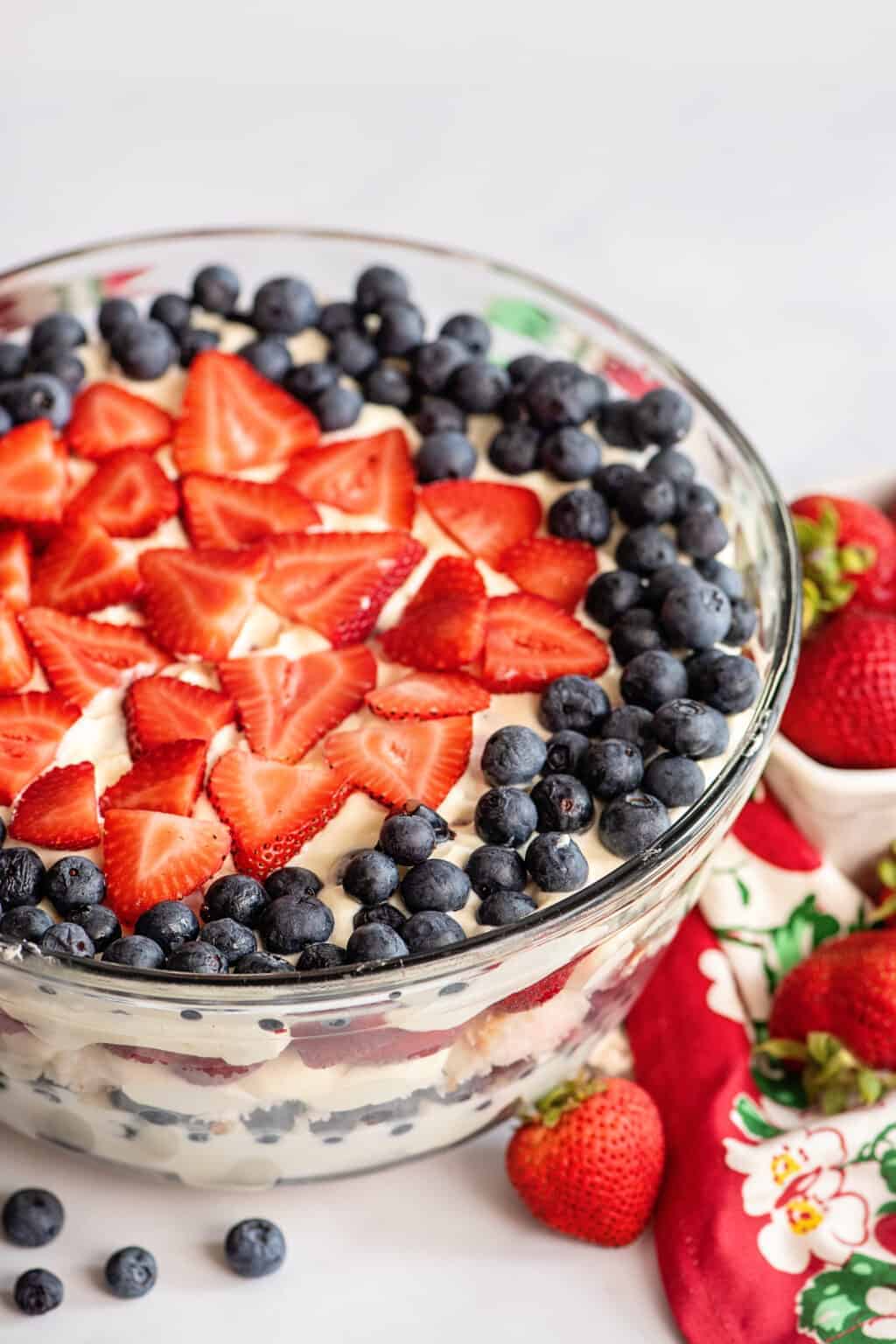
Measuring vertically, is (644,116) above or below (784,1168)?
above

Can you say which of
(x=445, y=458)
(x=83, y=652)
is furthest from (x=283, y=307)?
(x=83, y=652)

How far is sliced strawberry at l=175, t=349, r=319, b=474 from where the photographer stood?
2.13m

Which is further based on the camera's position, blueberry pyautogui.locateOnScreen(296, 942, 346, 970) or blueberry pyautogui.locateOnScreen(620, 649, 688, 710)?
blueberry pyautogui.locateOnScreen(620, 649, 688, 710)

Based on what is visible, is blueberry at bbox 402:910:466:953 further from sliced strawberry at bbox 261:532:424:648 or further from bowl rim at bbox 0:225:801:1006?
sliced strawberry at bbox 261:532:424:648

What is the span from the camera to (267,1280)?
1863mm

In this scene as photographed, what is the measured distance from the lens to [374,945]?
1605 millimetres

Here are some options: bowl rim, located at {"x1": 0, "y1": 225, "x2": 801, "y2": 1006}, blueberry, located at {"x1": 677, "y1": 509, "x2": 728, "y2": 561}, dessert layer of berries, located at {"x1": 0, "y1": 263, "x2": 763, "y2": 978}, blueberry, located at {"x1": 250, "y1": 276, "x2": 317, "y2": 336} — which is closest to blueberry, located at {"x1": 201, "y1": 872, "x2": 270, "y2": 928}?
dessert layer of berries, located at {"x1": 0, "y1": 263, "x2": 763, "y2": 978}

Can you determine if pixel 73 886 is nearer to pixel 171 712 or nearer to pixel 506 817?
pixel 171 712

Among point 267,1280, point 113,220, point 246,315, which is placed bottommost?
point 267,1280

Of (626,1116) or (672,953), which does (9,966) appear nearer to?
(626,1116)

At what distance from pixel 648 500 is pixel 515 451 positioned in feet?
0.61

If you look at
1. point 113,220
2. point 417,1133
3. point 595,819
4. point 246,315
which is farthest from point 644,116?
point 417,1133

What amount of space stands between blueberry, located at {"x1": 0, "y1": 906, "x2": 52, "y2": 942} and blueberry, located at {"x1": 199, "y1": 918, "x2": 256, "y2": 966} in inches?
5.6

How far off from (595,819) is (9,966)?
580 mm
